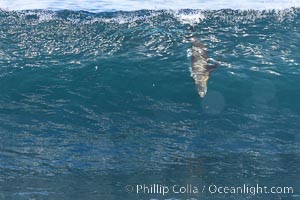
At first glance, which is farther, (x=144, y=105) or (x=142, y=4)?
(x=142, y=4)

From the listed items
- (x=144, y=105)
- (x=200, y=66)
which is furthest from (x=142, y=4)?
(x=144, y=105)

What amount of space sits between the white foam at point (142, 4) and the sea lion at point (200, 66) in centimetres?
175

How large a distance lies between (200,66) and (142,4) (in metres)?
Answer: 3.02

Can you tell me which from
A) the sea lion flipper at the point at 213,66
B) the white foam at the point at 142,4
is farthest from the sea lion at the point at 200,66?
the white foam at the point at 142,4

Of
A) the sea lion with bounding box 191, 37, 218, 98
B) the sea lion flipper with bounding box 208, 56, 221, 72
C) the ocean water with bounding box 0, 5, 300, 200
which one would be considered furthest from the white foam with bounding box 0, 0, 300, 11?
the sea lion flipper with bounding box 208, 56, 221, 72

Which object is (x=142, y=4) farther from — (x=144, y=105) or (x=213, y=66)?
(x=144, y=105)

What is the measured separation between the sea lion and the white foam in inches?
68.8

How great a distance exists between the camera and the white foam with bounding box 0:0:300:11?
10172 millimetres

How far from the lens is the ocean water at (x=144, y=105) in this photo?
565 centimetres

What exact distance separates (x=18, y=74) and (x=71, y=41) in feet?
4.27

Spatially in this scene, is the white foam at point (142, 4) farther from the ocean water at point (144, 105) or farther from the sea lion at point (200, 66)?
the sea lion at point (200, 66)

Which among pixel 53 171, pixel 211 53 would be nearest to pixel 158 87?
pixel 211 53

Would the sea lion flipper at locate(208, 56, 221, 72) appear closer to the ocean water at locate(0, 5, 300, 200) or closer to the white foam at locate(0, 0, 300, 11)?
the ocean water at locate(0, 5, 300, 200)

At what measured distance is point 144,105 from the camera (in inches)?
289
